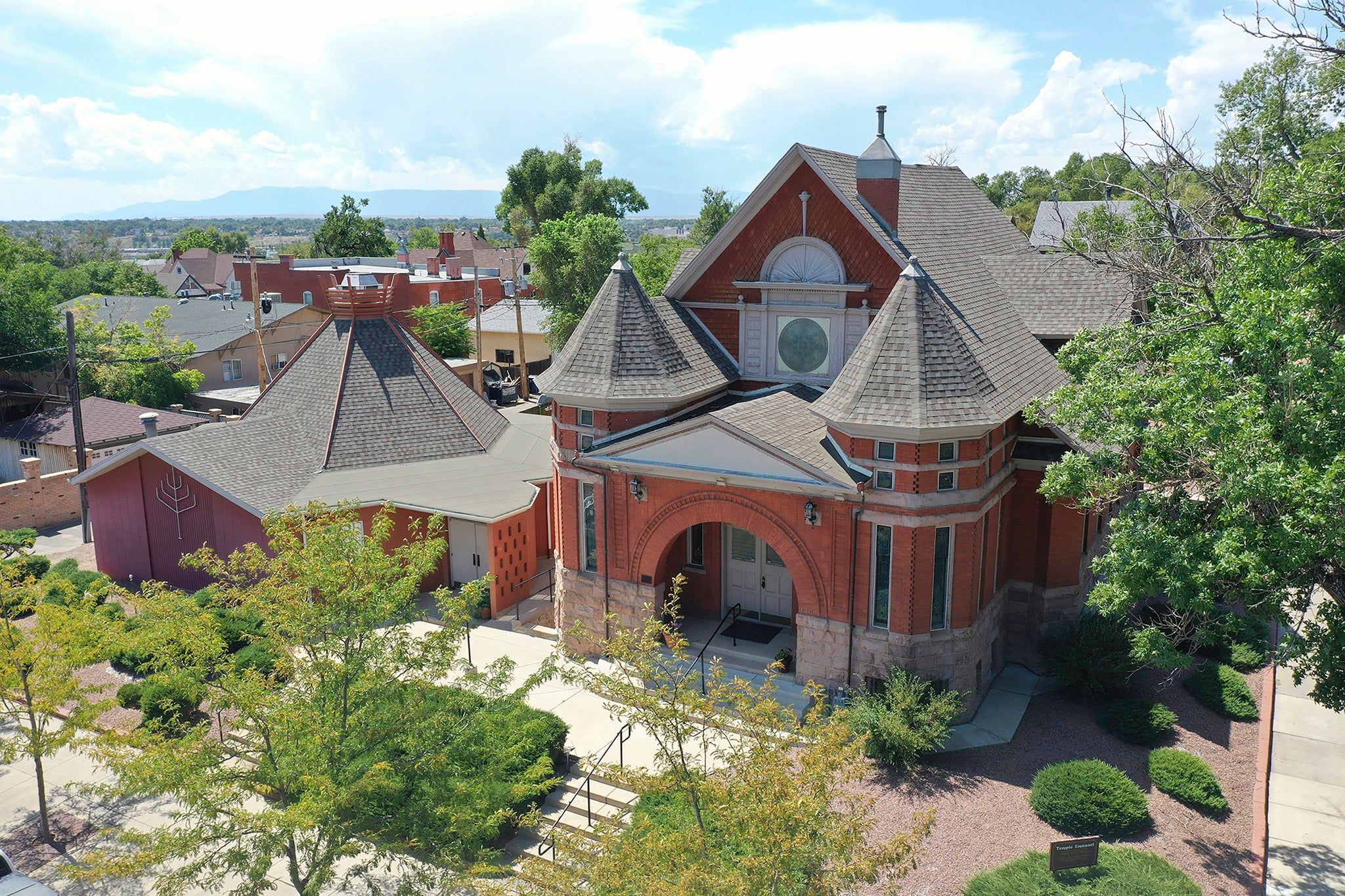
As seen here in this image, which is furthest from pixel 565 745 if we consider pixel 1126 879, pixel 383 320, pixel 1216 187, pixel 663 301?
pixel 383 320

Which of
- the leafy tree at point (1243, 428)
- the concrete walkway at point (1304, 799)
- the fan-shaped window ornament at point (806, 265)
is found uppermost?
the fan-shaped window ornament at point (806, 265)

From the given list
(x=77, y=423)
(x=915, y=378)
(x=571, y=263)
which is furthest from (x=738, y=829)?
(x=571, y=263)

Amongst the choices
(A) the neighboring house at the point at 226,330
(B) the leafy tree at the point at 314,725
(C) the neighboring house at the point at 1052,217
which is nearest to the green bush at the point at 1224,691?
(B) the leafy tree at the point at 314,725

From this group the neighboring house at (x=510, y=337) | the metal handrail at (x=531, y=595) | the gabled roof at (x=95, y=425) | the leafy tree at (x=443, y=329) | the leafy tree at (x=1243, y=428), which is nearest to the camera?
the leafy tree at (x=1243, y=428)

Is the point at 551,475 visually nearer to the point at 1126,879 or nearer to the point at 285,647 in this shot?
the point at 285,647

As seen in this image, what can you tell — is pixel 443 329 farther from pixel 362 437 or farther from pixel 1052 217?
pixel 1052 217

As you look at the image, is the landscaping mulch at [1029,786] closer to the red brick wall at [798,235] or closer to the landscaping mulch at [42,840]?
the red brick wall at [798,235]

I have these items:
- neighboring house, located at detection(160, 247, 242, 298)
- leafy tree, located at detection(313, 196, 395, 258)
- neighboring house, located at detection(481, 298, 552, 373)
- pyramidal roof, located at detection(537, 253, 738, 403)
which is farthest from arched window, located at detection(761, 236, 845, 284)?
neighboring house, located at detection(160, 247, 242, 298)
